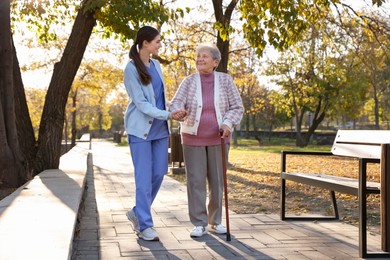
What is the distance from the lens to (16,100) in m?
9.12

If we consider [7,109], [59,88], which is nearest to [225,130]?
[7,109]

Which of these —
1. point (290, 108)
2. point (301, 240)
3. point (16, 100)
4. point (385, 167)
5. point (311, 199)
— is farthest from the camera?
point (290, 108)

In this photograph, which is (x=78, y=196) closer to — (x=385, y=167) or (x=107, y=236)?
(x=107, y=236)

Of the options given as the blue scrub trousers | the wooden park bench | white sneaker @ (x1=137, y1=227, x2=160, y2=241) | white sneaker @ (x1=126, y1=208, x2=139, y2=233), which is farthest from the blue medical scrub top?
the wooden park bench

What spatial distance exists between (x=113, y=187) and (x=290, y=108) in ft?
95.0

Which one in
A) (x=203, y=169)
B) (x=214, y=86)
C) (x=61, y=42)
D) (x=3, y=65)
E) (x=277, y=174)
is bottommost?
(x=277, y=174)

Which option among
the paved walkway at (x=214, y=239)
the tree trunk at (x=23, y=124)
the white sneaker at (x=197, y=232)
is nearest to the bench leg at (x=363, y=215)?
the paved walkway at (x=214, y=239)

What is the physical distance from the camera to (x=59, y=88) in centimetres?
927

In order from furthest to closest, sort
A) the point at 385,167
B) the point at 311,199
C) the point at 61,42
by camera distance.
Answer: the point at 61,42 → the point at 311,199 → the point at 385,167

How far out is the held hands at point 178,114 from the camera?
465 centimetres

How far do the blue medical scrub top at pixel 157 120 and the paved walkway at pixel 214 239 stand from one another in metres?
0.94

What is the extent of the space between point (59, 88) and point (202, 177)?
4983mm

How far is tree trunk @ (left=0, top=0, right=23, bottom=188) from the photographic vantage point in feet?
27.1

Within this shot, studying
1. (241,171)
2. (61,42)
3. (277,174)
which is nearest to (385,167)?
(277,174)
